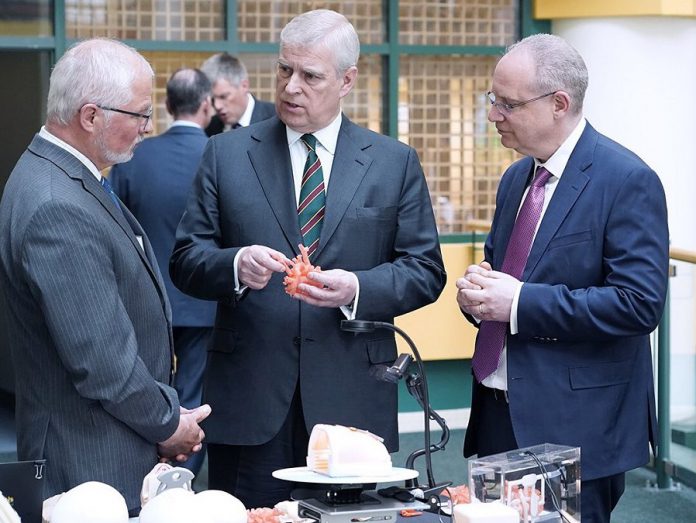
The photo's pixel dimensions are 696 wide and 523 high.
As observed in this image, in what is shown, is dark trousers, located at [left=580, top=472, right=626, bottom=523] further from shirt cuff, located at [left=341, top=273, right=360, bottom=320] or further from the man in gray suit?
the man in gray suit

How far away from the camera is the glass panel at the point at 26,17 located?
260 inches

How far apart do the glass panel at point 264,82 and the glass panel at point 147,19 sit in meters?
0.12

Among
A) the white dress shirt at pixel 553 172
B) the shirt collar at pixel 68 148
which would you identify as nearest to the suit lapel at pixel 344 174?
the white dress shirt at pixel 553 172

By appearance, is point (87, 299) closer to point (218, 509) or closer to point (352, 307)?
point (218, 509)

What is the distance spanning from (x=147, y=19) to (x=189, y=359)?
82.4 inches

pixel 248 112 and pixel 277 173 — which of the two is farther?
pixel 248 112

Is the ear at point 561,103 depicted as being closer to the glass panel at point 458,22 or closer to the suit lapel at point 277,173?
the suit lapel at point 277,173

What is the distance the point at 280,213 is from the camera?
3516mm

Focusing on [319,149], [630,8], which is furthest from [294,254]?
[630,8]

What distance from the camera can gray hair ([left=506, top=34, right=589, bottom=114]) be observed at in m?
3.29

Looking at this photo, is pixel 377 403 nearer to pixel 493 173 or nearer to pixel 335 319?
pixel 335 319

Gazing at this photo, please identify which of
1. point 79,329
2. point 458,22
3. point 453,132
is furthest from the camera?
point 453,132

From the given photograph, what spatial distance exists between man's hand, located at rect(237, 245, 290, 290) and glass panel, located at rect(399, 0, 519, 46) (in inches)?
168

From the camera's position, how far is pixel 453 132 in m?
7.55
